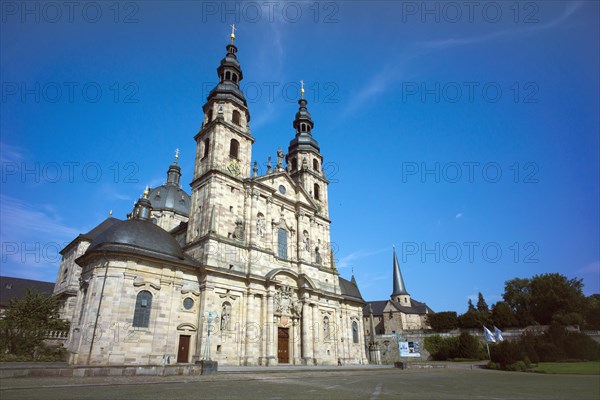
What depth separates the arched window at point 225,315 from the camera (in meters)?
26.0

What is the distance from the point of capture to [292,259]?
3375 centimetres

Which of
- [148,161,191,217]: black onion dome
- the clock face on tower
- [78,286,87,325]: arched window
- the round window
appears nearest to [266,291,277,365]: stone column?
the round window

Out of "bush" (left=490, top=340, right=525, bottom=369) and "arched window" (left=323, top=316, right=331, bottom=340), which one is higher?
"arched window" (left=323, top=316, right=331, bottom=340)

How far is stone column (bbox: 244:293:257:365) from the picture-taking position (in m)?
26.2

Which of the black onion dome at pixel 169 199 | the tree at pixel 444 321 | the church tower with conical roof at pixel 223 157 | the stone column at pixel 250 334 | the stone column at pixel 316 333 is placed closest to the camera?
the stone column at pixel 250 334

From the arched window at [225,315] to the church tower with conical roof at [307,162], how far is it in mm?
16775

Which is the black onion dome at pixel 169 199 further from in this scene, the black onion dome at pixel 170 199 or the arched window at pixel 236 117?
the arched window at pixel 236 117

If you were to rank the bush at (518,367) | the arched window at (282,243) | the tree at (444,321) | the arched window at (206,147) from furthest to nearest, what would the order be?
the tree at (444,321) → the arched window at (282,243) → the arched window at (206,147) → the bush at (518,367)

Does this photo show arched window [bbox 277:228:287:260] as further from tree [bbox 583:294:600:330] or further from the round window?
tree [bbox 583:294:600:330]

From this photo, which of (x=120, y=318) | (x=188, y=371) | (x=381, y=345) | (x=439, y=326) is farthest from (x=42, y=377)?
(x=439, y=326)

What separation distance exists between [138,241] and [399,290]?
216ft

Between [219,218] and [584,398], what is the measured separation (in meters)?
25.0

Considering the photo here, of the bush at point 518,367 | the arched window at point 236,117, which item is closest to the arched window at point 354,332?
the bush at point 518,367

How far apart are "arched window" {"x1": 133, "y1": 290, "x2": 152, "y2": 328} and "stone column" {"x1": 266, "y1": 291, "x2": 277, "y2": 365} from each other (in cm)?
940
